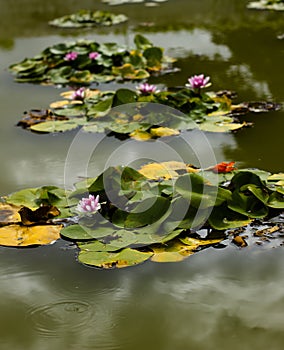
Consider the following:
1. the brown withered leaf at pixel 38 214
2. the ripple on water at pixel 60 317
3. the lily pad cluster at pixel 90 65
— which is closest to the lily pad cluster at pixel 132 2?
the lily pad cluster at pixel 90 65

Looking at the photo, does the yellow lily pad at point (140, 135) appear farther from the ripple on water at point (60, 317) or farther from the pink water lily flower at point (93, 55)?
the pink water lily flower at point (93, 55)

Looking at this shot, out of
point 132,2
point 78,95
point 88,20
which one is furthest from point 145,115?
point 132,2

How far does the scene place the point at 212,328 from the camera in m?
1.31

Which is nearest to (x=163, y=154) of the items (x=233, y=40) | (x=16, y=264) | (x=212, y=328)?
(x=16, y=264)

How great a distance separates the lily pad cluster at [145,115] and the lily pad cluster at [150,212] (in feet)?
2.22

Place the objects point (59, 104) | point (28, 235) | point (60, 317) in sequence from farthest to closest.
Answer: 1. point (59, 104)
2. point (28, 235)
3. point (60, 317)

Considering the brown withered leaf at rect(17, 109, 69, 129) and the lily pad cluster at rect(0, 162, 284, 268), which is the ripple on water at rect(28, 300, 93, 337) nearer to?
the lily pad cluster at rect(0, 162, 284, 268)

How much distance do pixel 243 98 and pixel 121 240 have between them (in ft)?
5.17

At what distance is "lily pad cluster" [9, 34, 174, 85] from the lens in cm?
359

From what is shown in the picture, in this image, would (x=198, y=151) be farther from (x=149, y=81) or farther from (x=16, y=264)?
(x=149, y=81)

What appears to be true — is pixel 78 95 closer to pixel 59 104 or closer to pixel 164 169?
pixel 59 104

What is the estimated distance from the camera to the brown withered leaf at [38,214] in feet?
5.82

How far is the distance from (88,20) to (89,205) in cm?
433

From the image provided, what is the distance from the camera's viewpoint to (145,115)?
272cm
